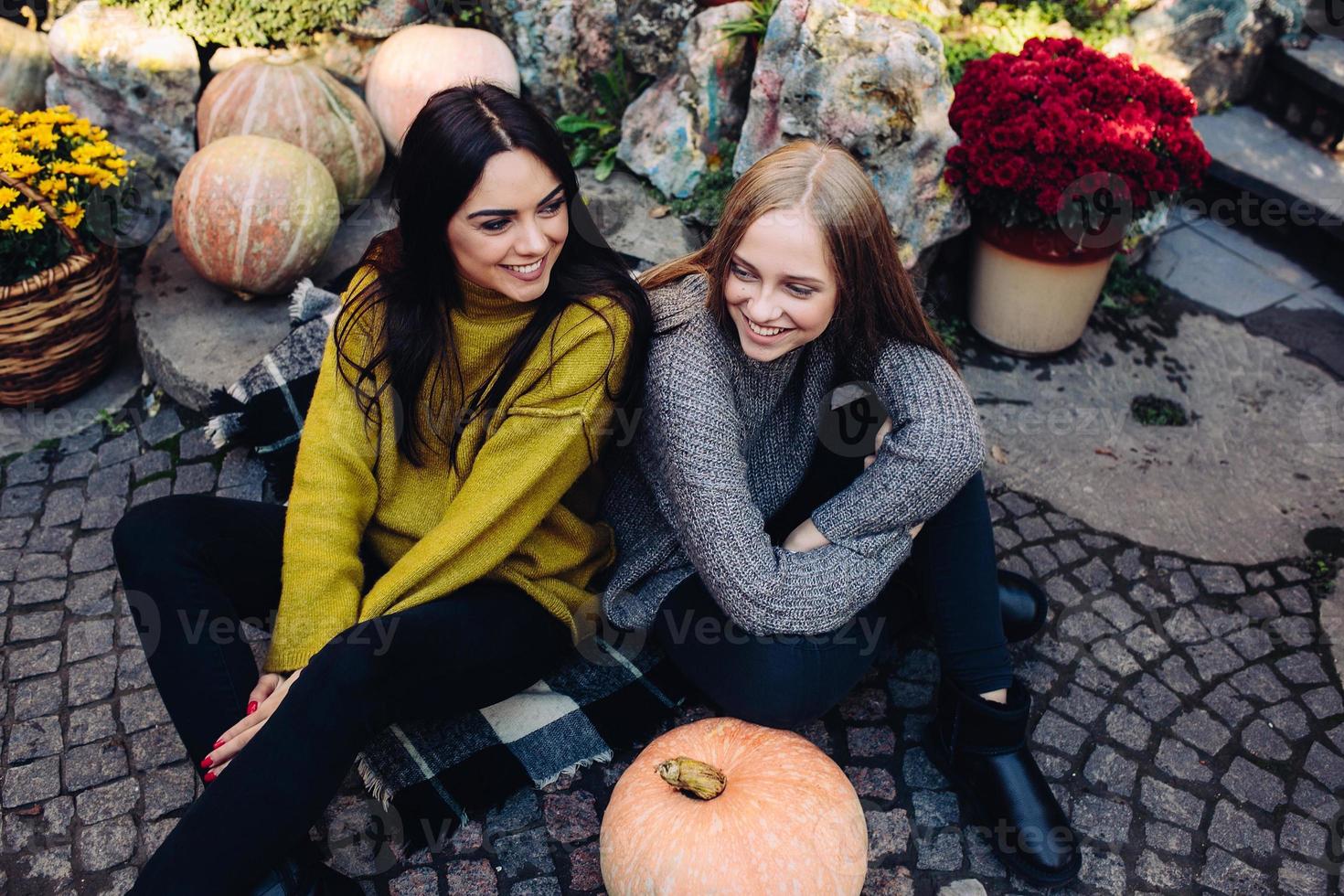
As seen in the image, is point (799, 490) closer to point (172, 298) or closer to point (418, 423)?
point (418, 423)

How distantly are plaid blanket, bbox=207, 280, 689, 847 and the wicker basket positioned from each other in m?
2.02

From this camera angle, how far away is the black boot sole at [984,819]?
2428 millimetres

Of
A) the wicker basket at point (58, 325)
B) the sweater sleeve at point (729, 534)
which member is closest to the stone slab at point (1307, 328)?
the sweater sleeve at point (729, 534)

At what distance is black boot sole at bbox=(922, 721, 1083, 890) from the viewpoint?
2.43 m

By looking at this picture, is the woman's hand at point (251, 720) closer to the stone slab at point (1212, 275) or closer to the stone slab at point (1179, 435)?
the stone slab at point (1179, 435)

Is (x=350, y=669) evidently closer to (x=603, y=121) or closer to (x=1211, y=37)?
(x=603, y=121)

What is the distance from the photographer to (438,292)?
240 cm

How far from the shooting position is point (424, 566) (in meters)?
2.30

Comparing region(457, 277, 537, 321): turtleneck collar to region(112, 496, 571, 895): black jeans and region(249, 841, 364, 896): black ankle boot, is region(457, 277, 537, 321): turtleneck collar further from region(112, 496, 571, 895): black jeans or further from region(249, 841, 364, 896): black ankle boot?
region(249, 841, 364, 896): black ankle boot

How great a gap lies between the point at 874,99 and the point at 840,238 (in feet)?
6.06

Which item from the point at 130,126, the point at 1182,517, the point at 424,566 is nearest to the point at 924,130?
the point at 1182,517

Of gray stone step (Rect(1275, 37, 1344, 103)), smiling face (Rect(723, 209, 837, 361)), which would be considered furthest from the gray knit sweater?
gray stone step (Rect(1275, 37, 1344, 103))

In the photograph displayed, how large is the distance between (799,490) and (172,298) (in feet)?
8.81

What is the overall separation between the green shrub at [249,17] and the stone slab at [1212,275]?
401 centimetres
